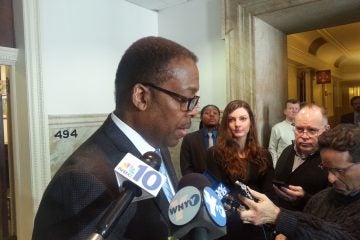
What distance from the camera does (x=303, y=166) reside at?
6.03 ft

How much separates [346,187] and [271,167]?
0.76m

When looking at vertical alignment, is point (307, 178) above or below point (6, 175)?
above

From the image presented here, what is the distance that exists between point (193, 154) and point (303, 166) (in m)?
1.48

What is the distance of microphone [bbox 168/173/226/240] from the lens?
2.18ft

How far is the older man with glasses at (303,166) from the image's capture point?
5.65ft

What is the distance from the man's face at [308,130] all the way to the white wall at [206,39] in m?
2.03

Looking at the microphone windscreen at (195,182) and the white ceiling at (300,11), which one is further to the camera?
the white ceiling at (300,11)

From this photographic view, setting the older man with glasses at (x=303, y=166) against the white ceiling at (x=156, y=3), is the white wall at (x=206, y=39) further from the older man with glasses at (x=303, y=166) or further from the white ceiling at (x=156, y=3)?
the older man with glasses at (x=303, y=166)

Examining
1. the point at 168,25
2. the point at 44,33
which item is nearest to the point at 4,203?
the point at 44,33

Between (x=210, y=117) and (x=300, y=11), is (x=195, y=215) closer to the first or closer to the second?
(x=210, y=117)

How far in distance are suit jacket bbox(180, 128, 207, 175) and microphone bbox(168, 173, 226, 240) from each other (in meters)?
2.44

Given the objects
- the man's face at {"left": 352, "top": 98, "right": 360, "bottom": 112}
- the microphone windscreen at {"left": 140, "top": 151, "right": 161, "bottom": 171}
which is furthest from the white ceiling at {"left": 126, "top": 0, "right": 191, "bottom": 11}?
the microphone windscreen at {"left": 140, "top": 151, "right": 161, "bottom": 171}

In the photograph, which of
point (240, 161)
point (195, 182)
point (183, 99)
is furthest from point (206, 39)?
point (195, 182)

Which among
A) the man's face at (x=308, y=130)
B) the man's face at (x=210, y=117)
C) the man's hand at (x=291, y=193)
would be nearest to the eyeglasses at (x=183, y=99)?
the man's hand at (x=291, y=193)
